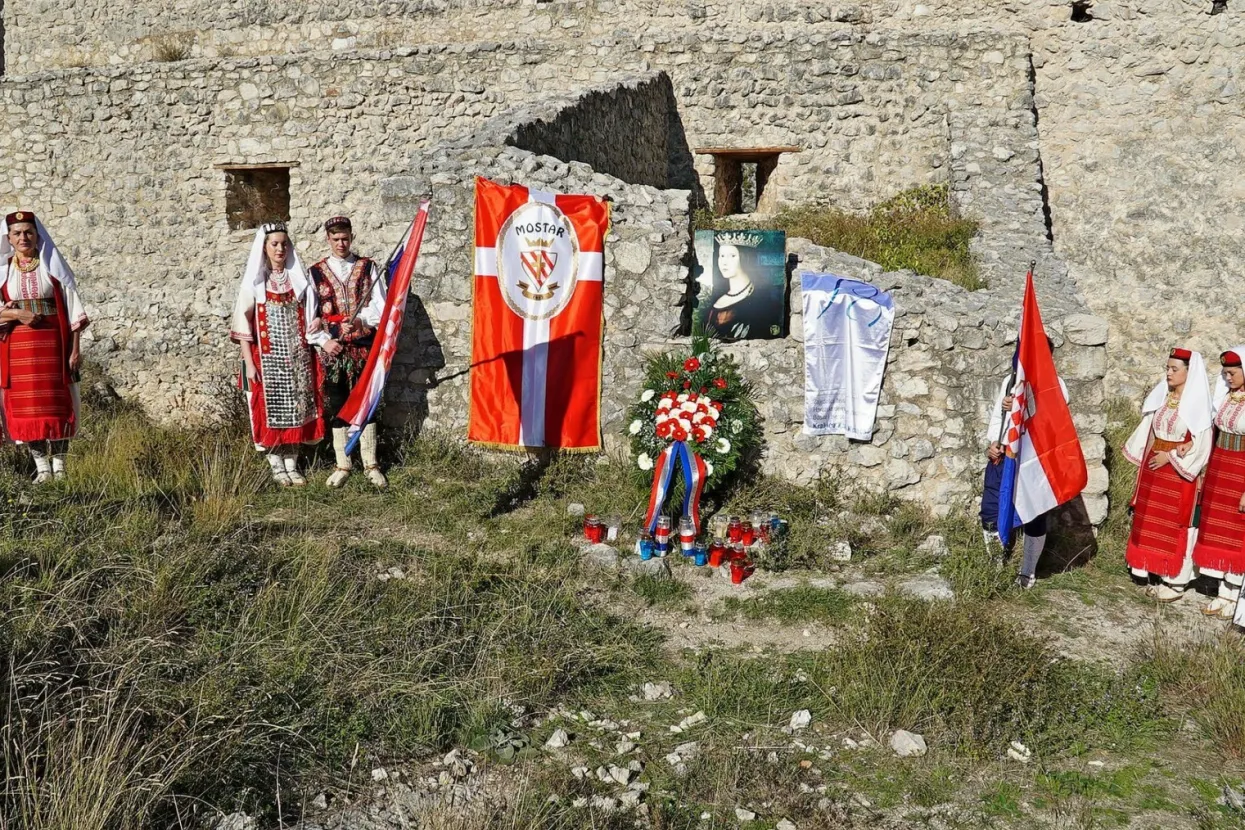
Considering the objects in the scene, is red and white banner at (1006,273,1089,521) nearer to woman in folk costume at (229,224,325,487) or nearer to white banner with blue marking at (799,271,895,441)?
white banner with blue marking at (799,271,895,441)

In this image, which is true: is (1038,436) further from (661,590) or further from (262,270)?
(262,270)

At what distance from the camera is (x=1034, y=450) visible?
564 cm

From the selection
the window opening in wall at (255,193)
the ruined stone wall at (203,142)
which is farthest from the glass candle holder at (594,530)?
the window opening in wall at (255,193)

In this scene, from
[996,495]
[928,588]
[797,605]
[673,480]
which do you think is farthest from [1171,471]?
[673,480]

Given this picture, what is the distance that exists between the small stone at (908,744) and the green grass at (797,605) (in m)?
1.13

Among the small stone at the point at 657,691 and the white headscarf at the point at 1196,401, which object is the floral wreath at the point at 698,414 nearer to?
the small stone at the point at 657,691

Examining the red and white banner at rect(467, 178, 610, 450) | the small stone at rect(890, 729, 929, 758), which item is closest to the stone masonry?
the red and white banner at rect(467, 178, 610, 450)

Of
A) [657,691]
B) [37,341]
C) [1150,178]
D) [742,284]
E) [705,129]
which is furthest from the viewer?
[705,129]

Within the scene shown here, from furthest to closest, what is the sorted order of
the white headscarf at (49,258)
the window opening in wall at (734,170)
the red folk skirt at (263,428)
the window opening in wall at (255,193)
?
the window opening in wall at (255,193)
the window opening in wall at (734,170)
the red folk skirt at (263,428)
the white headscarf at (49,258)

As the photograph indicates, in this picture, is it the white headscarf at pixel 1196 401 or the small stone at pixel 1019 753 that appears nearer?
the small stone at pixel 1019 753

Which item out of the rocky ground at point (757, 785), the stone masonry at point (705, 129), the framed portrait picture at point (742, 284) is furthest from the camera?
the stone masonry at point (705, 129)

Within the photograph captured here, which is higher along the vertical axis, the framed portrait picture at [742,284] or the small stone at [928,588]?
the framed portrait picture at [742,284]

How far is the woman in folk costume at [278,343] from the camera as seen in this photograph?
646 cm

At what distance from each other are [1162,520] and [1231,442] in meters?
0.58
